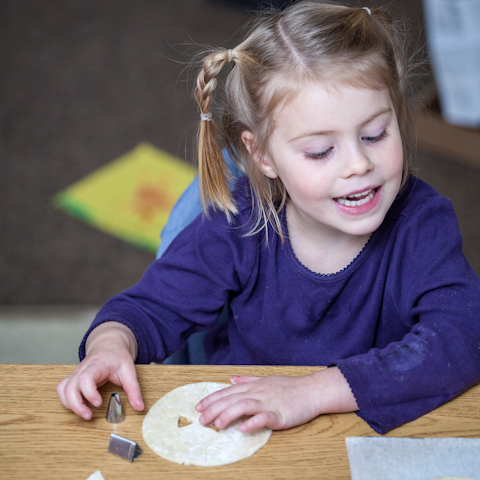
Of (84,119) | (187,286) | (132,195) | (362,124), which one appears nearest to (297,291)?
(187,286)

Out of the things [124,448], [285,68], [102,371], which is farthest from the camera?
[285,68]

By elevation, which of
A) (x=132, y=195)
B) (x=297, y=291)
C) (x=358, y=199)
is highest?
(x=358, y=199)

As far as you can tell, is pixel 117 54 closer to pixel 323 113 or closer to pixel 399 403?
pixel 323 113

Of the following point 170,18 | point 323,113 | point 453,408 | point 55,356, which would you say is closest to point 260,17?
point 323,113

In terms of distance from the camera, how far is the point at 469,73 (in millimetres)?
2266

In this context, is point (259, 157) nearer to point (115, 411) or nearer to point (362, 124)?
point (362, 124)

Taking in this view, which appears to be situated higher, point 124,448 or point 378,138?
point 378,138

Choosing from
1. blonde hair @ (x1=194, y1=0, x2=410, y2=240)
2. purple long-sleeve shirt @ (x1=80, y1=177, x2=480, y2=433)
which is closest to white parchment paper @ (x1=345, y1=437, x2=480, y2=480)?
purple long-sleeve shirt @ (x1=80, y1=177, x2=480, y2=433)

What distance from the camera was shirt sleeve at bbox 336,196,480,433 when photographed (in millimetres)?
620

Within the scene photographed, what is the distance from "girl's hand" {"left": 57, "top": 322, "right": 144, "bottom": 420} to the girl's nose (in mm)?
341

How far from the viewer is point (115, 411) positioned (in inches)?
23.8

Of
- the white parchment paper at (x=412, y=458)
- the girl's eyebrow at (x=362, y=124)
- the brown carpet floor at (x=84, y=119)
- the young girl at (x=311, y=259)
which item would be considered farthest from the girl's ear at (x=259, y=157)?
the brown carpet floor at (x=84, y=119)

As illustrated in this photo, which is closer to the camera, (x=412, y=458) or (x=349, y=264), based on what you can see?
(x=412, y=458)

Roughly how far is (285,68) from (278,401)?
0.42 meters
